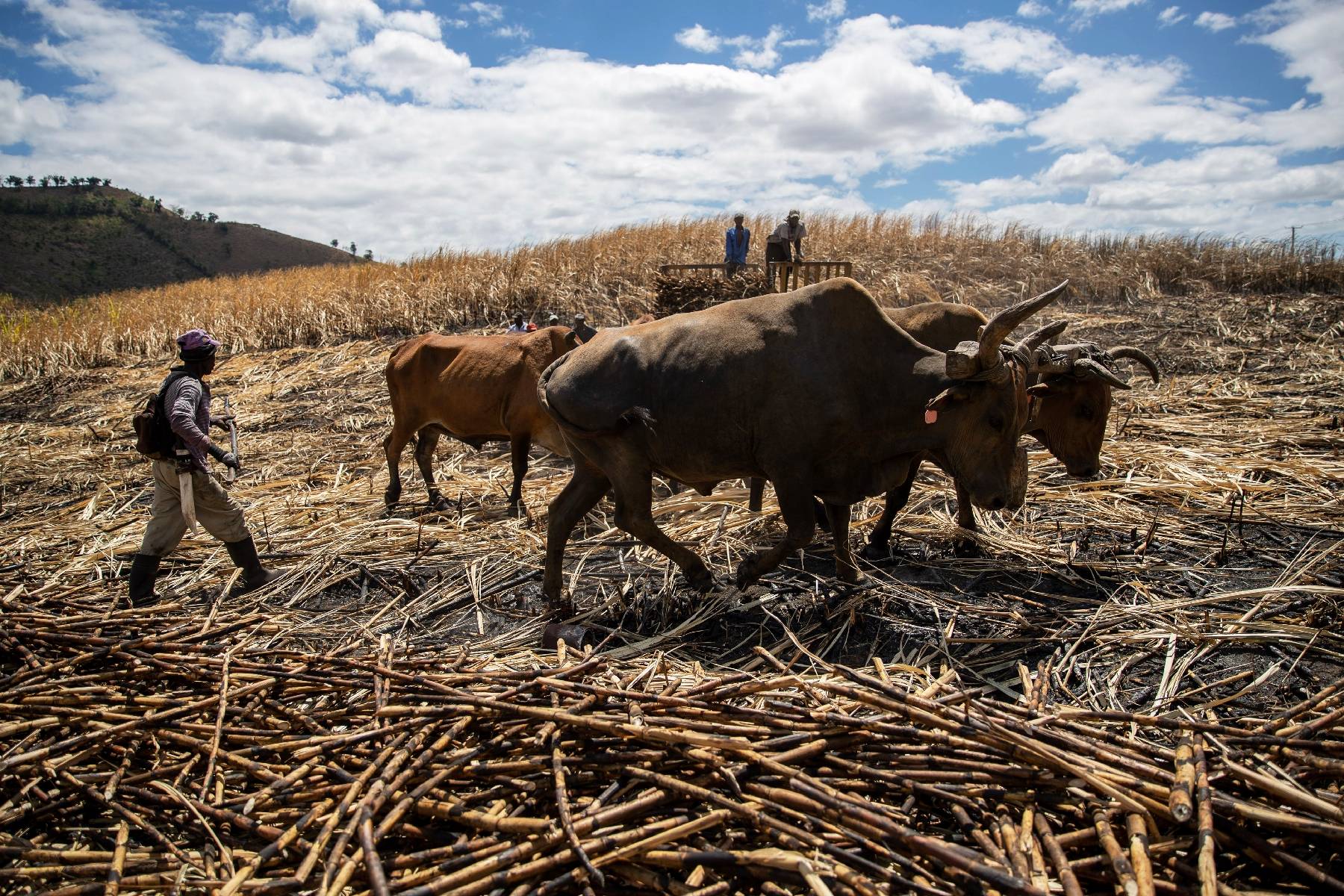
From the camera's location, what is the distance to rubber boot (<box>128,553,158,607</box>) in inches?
230

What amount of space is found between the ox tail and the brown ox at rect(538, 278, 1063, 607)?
0.03 ft

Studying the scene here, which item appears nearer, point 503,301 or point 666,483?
point 666,483

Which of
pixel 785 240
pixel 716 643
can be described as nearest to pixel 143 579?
pixel 716 643

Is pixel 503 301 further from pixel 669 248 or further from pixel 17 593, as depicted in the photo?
pixel 17 593

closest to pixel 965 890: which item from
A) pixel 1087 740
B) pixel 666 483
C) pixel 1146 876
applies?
pixel 1146 876

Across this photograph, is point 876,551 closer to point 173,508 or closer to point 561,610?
point 561,610

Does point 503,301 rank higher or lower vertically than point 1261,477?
higher

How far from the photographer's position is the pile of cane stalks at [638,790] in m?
2.29

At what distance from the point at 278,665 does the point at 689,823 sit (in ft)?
7.75

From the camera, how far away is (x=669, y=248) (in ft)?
73.7

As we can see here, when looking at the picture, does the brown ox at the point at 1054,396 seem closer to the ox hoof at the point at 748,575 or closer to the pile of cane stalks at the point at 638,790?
the ox hoof at the point at 748,575

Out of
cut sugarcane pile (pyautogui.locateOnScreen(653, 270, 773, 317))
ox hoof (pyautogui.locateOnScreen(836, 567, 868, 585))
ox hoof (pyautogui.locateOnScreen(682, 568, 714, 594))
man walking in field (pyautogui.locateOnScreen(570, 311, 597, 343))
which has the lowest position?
ox hoof (pyautogui.locateOnScreen(682, 568, 714, 594))

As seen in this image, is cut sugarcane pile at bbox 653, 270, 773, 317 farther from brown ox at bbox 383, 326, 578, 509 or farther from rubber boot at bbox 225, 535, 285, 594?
rubber boot at bbox 225, 535, 285, 594

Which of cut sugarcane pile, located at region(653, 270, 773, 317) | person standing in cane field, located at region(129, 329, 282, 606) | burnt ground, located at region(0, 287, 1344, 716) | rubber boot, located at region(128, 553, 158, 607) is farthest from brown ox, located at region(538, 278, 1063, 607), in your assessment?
cut sugarcane pile, located at region(653, 270, 773, 317)
